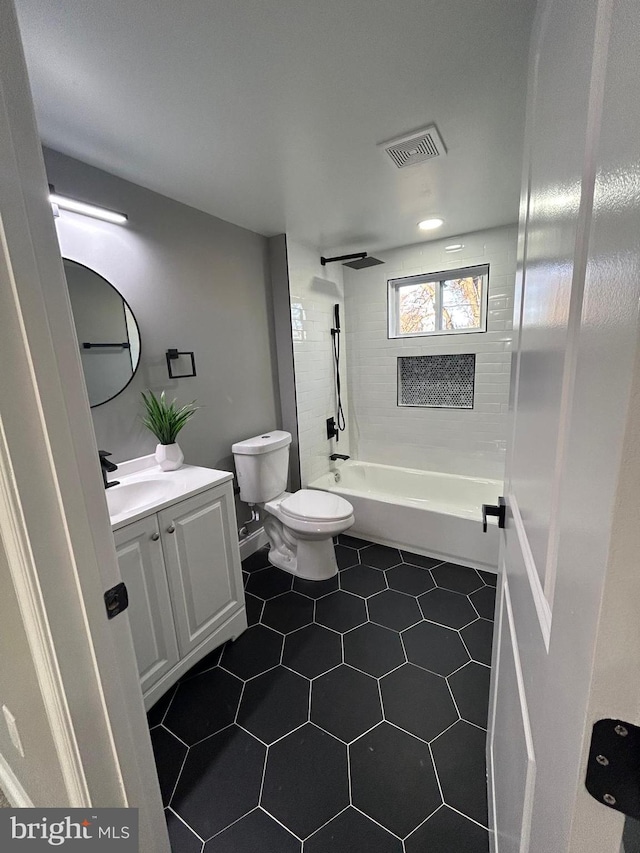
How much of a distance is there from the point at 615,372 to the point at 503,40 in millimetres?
1396

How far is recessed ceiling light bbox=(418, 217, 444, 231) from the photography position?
236 cm

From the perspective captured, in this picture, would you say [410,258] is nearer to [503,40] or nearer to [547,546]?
[503,40]

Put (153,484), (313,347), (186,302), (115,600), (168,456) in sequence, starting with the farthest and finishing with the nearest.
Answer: (313,347)
(186,302)
(168,456)
(153,484)
(115,600)

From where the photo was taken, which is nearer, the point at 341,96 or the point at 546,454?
the point at 546,454

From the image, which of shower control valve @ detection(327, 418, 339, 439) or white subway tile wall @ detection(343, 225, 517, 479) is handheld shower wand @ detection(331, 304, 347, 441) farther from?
white subway tile wall @ detection(343, 225, 517, 479)

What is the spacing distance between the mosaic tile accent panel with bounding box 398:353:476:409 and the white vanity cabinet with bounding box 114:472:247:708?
6.73 ft

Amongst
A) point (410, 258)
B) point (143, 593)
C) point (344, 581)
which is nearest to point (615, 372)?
point (143, 593)

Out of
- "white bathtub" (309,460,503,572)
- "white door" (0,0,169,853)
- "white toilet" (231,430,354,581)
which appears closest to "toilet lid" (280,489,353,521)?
"white toilet" (231,430,354,581)

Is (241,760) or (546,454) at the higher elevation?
(546,454)

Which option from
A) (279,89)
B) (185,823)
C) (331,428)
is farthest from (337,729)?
(279,89)

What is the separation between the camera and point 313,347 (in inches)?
114

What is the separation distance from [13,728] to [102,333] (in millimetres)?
1500

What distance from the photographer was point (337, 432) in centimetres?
328

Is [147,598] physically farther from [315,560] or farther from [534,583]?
[534,583]
